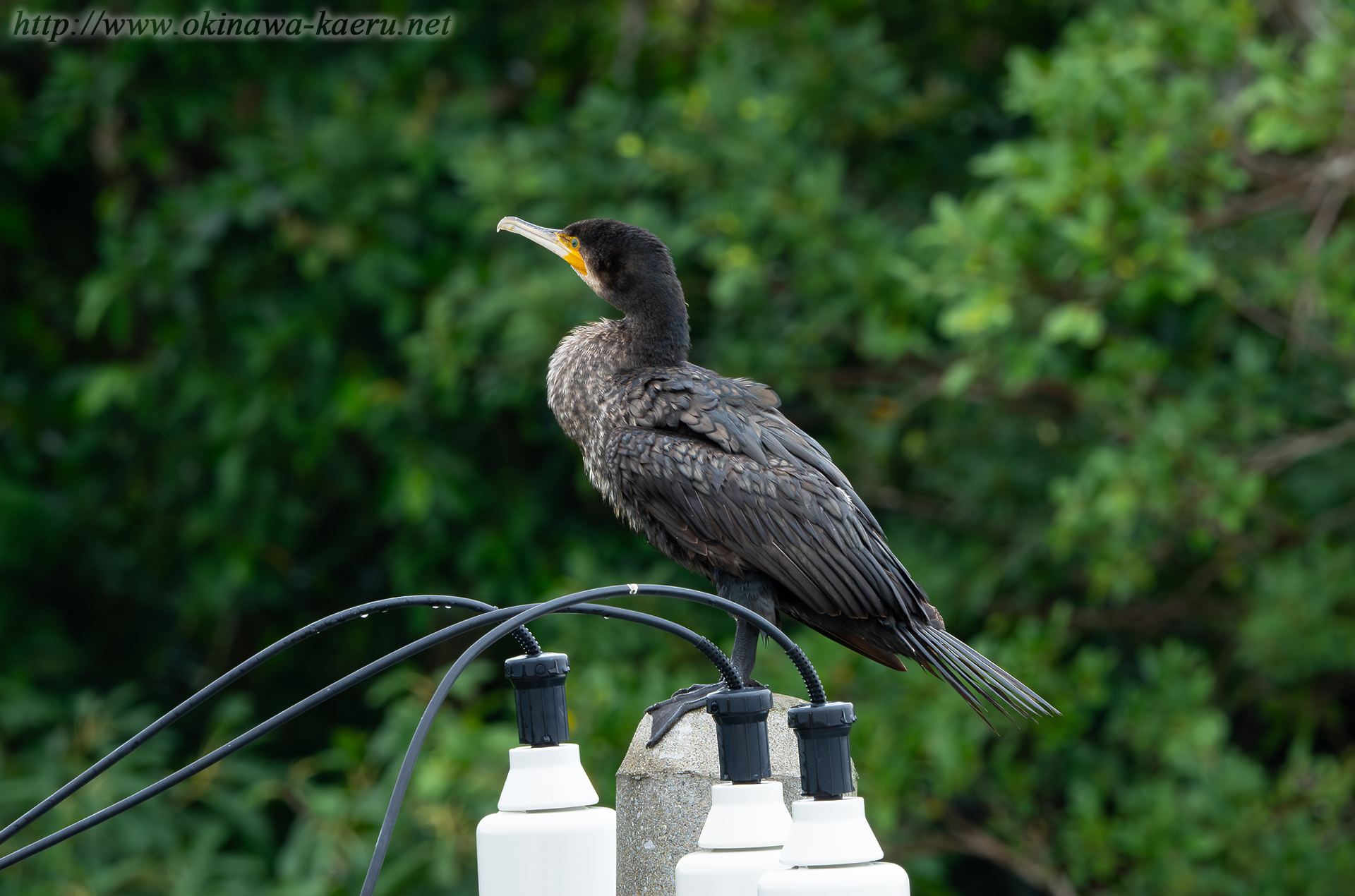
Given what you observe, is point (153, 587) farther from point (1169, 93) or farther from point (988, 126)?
point (1169, 93)

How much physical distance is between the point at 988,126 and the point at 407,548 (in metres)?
3.12

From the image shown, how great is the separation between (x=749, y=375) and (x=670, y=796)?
3.36 metres

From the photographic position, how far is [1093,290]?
4609 millimetres

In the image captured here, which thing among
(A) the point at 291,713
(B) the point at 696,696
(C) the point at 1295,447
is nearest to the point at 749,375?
(C) the point at 1295,447

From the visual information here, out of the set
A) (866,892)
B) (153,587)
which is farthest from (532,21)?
(866,892)

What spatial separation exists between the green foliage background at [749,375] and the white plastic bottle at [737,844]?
3.09m

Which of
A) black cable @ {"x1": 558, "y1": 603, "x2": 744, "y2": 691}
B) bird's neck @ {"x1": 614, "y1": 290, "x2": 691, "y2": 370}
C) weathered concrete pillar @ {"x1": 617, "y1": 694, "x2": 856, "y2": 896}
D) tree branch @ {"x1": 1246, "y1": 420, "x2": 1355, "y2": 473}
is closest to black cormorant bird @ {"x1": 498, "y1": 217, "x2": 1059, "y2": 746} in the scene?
bird's neck @ {"x1": 614, "y1": 290, "x2": 691, "y2": 370}

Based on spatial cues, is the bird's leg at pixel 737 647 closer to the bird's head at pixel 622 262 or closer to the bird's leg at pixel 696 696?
the bird's leg at pixel 696 696

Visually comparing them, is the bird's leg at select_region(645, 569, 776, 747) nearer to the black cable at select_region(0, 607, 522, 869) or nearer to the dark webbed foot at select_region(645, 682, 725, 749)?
the dark webbed foot at select_region(645, 682, 725, 749)

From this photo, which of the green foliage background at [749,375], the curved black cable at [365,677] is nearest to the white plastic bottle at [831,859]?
the curved black cable at [365,677]

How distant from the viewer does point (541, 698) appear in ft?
4.84

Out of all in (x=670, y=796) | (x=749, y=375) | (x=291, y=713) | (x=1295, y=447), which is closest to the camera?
(x=291, y=713)

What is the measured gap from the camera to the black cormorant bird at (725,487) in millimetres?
2346

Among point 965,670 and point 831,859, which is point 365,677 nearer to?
point 831,859
